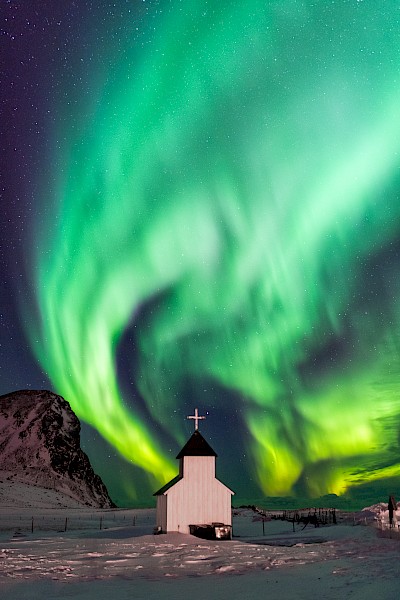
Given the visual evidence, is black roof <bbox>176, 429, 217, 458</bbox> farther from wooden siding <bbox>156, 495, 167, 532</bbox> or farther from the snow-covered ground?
the snow-covered ground

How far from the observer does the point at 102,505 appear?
19912 cm

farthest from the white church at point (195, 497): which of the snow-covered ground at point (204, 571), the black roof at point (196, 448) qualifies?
the snow-covered ground at point (204, 571)

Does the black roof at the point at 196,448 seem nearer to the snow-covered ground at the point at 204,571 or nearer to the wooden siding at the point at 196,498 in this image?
the wooden siding at the point at 196,498

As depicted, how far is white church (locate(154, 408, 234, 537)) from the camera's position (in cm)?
3975

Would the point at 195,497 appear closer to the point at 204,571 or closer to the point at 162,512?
the point at 162,512

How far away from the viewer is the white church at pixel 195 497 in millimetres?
39750

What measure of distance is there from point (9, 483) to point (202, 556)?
446 feet

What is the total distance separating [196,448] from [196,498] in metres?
3.22

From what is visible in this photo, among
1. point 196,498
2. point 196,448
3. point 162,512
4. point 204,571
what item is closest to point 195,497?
point 196,498

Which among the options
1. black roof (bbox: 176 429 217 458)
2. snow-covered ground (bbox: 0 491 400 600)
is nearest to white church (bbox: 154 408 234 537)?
black roof (bbox: 176 429 217 458)

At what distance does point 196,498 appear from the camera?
40.2 meters

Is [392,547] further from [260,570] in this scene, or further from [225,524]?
[225,524]

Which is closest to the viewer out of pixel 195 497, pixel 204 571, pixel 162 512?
pixel 204 571

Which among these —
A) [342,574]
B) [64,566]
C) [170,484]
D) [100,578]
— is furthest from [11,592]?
[170,484]
